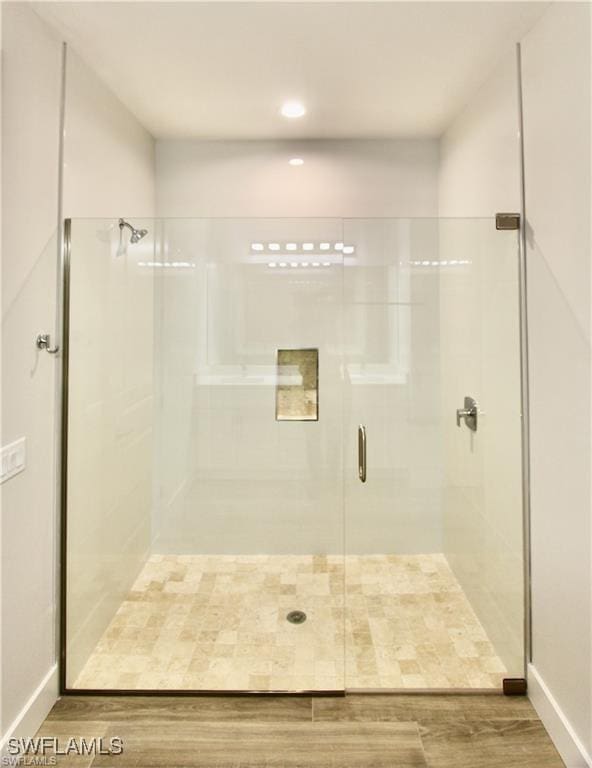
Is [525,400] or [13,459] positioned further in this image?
[525,400]

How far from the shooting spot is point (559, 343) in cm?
153

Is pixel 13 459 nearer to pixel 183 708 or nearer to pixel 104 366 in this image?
pixel 104 366

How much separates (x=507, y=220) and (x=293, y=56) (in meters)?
1.08

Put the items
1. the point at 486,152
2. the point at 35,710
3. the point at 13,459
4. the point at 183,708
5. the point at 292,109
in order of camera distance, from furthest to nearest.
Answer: the point at 292,109, the point at 486,152, the point at 183,708, the point at 35,710, the point at 13,459

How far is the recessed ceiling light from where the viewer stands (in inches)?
87.4

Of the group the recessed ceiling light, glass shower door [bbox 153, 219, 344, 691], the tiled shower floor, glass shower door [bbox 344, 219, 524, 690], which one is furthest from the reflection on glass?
the recessed ceiling light

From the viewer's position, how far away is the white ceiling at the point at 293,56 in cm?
158

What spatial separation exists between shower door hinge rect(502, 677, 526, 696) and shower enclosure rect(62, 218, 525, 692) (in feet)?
0.30

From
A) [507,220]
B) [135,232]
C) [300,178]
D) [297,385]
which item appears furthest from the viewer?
[300,178]

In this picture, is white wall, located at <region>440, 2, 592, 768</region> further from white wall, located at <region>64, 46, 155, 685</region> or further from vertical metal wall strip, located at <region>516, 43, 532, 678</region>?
white wall, located at <region>64, 46, 155, 685</region>

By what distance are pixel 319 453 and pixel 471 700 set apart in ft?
4.04

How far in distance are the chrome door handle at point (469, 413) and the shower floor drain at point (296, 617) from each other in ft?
3.91

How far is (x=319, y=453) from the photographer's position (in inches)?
97.0

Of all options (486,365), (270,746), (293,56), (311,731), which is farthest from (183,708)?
(293,56)
